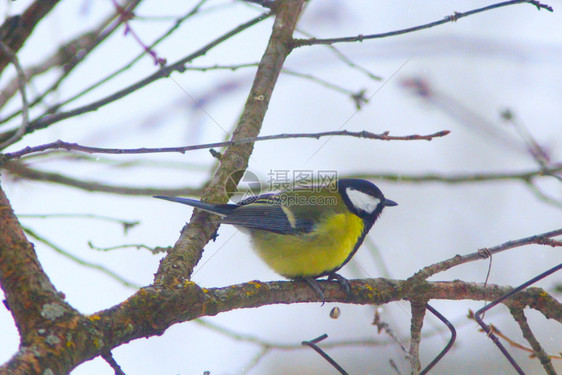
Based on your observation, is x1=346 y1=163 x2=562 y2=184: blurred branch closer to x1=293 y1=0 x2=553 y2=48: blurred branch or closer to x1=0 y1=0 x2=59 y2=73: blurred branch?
x1=293 y1=0 x2=553 y2=48: blurred branch

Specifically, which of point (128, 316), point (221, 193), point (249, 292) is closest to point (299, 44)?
point (221, 193)

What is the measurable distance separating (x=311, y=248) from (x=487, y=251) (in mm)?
1145

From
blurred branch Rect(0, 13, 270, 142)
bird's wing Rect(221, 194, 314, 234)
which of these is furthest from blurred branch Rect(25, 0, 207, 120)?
bird's wing Rect(221, 194, 314, 234)

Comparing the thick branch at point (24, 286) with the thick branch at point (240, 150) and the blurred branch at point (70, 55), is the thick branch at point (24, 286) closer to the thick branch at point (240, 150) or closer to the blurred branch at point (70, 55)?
the thick branch at point (240, 150)

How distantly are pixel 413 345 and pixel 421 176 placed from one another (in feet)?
4.84

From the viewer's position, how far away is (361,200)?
304 cm

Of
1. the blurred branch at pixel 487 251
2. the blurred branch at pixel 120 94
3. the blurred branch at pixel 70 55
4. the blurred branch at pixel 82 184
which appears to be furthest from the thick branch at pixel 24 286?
the blurred branch at pixel 487 251

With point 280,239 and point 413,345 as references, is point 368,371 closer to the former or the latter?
point 280,239

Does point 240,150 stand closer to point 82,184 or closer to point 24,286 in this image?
point 82,184

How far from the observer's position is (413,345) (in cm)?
152

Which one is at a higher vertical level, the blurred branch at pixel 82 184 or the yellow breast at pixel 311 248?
the blurred branch at pixel 82 184

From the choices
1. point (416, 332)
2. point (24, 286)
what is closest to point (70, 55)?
point (24, 286)

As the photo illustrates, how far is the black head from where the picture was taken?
3.02 meters

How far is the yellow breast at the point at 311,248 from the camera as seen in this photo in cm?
252
